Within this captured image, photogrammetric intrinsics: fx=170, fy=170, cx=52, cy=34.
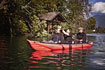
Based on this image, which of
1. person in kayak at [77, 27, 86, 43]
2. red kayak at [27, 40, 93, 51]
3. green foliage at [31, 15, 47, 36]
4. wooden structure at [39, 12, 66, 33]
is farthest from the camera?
wooden structure at [39, 12, 66, 33]

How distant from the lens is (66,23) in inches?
1556

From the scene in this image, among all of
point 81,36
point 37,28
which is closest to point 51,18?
point 37,28

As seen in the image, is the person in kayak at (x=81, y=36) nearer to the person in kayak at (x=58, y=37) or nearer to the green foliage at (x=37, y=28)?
the person in kayak at (x=58, y=37)

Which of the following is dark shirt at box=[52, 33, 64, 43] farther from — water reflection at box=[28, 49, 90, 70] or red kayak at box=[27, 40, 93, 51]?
water reflection at box=[28, 49, 90, 70]

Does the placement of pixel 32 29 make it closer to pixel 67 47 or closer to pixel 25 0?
pixel 25 0

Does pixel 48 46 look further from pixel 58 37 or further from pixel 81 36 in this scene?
pixel 81 36

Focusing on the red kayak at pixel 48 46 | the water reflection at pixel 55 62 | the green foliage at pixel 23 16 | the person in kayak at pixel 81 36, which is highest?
the green foliage at pixel 23 16

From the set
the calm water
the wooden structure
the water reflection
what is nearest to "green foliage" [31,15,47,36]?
the wooden structure

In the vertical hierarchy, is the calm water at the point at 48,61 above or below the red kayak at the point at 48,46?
below

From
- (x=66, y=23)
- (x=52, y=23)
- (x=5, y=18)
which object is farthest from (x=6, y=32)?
(x=66, y=23)

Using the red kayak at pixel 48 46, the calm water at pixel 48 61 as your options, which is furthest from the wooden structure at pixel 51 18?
the calm water at pixel 48 61

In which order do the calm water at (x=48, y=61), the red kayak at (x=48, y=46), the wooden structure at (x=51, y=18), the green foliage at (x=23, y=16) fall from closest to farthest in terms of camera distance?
the calm water at (x=48, y=61)
the red kayak at (x=48, y=46)
the green foliage at (x=23, y=16)
the wooden structure at (x=51, y=18)

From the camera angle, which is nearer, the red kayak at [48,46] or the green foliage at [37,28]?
the red kayak at [48,46]

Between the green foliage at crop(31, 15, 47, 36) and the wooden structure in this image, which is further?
the wooden structure
